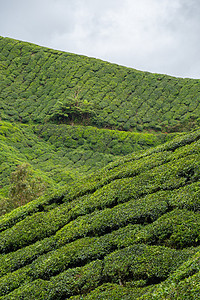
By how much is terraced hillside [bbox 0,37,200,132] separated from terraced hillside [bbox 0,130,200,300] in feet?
131

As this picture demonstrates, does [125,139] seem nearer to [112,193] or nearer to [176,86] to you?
[176,86]

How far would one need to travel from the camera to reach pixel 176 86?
6350cm

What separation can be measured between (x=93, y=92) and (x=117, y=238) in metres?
55.2

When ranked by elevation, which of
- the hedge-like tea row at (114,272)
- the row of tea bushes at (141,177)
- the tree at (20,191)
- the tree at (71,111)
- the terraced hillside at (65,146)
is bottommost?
the hedge-like tea row at (114,272)

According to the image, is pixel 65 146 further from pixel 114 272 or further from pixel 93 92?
pixel 114 272

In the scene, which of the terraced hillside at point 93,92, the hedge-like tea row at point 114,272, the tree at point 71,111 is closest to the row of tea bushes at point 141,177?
the hedge-like tea row at point 114,272

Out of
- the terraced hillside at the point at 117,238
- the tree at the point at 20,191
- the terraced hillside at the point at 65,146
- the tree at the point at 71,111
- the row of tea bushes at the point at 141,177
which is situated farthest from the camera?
the tree at the point at 71,111

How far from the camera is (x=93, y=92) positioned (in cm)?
6288

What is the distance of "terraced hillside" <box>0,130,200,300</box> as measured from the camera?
319 inches

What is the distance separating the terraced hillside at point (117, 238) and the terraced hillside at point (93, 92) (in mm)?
39796

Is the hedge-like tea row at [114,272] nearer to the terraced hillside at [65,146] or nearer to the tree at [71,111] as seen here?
the terraced hillside at [65,146]

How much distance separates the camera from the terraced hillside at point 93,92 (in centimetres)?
5522

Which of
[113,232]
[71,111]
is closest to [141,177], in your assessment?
[113,232]

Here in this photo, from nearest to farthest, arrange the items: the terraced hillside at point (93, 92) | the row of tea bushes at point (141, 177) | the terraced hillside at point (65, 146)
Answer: the row of tea bushes at point (141, 177) → the terraced hillside at point (65, 146) → the terraced hillside at point (93, 92)
